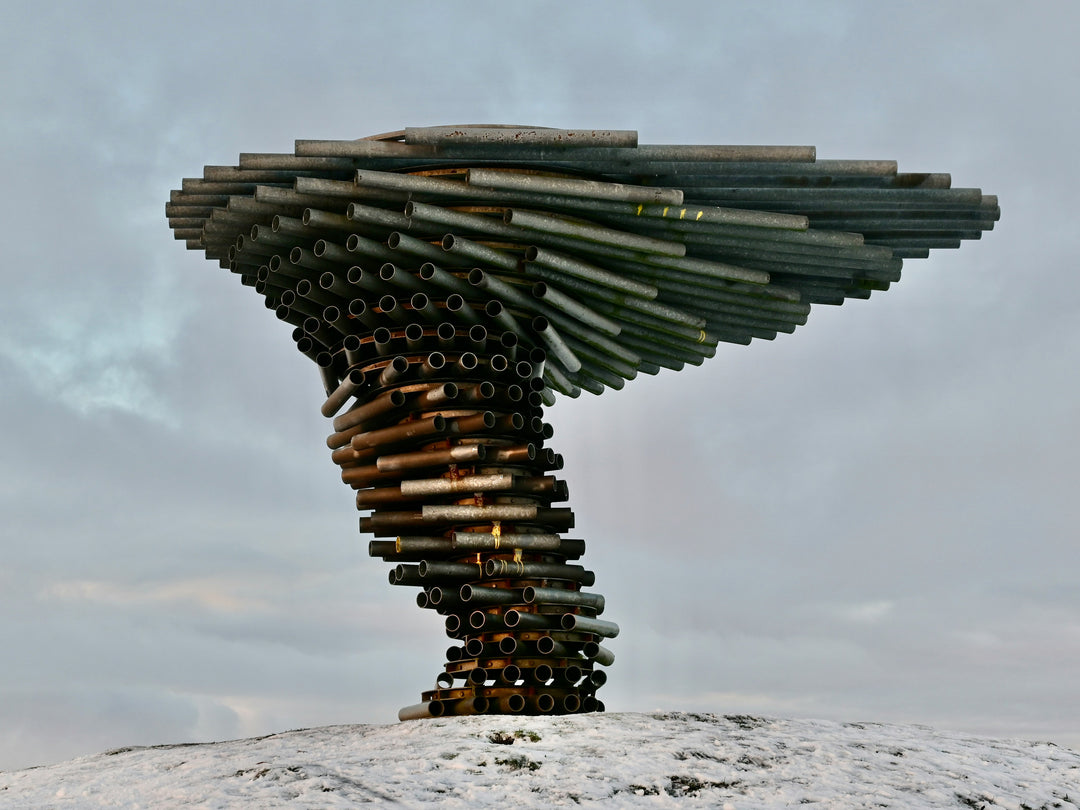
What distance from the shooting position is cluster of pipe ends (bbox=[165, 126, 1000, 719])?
13109mm

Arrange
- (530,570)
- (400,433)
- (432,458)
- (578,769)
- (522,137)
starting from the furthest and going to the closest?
(400,433) → (432,458) → (530,570) → (522,137) → (578,769)

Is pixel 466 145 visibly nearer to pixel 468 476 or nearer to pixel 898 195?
pixel 468 476

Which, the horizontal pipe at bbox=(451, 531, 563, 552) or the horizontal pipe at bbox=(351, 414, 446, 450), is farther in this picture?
the horizontal pipe at bbox=(351, 414, 446, 450)

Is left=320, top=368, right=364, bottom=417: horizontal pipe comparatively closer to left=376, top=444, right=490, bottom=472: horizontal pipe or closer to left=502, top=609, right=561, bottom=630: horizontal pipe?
left=376, top=444, right=490, bottom=472: horizontal pipe

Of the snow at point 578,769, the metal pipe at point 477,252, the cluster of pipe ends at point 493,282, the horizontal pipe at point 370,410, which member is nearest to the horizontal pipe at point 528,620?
the cluster of pipe ends at point 493,282

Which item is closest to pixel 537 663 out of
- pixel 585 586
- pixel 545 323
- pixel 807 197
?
pixel 585 586

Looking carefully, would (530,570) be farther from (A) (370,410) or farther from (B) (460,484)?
(A) (370,410)

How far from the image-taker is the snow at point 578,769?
9.70m

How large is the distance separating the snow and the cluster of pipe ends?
178 cm

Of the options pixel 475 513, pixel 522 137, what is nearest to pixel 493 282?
pixel 522 137

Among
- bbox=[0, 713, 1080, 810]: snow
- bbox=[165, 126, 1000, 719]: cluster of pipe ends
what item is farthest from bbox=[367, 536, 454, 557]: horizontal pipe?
bbox=[0, 713, 1080, 810]: snow

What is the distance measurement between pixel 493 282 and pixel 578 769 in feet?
17.0

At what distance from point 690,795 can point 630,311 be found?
6517 mm

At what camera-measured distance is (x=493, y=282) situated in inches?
527
